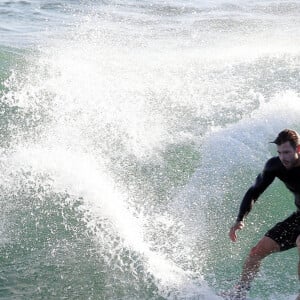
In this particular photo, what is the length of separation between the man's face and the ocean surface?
4.61 ft

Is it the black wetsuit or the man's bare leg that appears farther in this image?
the man's bare leg

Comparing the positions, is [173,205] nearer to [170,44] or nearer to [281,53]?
[281,53]

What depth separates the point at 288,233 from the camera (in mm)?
5930

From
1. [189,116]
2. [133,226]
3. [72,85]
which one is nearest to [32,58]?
[72,85]

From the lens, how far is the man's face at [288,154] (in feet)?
18.1

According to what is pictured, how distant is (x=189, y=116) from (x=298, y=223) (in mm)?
5182

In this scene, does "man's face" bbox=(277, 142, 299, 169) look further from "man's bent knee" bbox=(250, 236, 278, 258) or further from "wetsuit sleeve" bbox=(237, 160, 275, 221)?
"man's bent knee" bbox=(250, 236, 278, 258)

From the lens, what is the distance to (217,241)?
23.9 ft

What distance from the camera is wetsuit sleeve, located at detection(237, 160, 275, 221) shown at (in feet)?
19.3

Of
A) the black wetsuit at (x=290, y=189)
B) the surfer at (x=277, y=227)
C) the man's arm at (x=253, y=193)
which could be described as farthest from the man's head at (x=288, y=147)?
the man's arm at (x=253, y=193)

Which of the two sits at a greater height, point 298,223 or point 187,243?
point 298,223

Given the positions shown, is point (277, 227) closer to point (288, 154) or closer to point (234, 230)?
point (234, 230)

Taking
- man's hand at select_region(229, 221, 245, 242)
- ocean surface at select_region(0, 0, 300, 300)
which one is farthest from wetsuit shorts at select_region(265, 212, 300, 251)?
ocean surface at select_region(0, 0, 300, 300)

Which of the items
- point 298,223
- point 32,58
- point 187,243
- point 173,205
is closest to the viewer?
point 298,223
